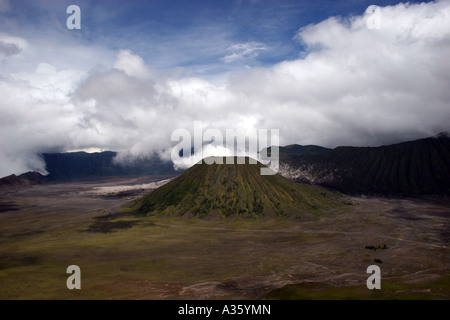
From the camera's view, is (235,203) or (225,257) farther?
(235,203)

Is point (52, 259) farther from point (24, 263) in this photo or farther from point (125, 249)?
point (125, 249)

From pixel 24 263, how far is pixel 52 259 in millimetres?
7258

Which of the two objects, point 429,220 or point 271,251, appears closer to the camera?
point 271,251

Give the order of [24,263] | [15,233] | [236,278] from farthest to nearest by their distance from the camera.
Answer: [15,233]
[24,263]
[236,278]

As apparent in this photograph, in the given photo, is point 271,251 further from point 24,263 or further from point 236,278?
point 24,263

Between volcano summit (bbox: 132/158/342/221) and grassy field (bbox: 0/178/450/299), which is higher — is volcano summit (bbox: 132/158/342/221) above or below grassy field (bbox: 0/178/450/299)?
above

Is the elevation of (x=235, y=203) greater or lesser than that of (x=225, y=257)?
greater

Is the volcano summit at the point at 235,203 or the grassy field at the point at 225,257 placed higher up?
the volcano summit at the point at 235,203

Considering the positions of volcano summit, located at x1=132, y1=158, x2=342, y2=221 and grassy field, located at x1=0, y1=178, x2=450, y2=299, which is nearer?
grassy field, located at x1=0, y1=178, x2=450, y2=299

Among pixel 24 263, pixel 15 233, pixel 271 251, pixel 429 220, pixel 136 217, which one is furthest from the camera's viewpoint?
pixel 136 217

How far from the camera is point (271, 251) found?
100m

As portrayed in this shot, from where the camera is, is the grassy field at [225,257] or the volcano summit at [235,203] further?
the volcano summit at [235,203]
